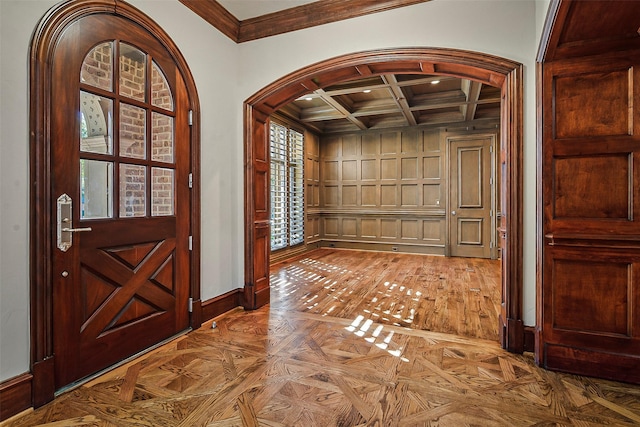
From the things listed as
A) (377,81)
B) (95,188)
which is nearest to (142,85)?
(95,188)

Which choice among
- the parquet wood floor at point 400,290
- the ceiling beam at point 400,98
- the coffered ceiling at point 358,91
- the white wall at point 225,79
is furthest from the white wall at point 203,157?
the ceiling beam at point 400,98

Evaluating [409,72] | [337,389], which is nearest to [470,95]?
[409,72]

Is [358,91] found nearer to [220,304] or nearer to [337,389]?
[220,304]

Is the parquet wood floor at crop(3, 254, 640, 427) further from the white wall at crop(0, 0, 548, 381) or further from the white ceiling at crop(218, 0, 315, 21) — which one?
the white ceiling at crop(218, 0, 315, 21)

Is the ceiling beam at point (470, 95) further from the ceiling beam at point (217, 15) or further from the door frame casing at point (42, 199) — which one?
the door frame casing at point (42, 199)

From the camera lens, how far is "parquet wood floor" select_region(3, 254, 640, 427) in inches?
69.8

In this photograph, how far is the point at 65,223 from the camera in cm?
201

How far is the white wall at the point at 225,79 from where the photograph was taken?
5.87 ft

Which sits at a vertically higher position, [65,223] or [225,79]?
[225,79]

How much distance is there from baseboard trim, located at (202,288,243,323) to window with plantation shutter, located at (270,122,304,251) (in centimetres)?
264

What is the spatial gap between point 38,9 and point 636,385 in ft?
13.9

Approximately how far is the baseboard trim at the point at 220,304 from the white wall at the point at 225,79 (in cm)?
7

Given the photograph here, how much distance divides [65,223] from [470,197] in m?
6.78

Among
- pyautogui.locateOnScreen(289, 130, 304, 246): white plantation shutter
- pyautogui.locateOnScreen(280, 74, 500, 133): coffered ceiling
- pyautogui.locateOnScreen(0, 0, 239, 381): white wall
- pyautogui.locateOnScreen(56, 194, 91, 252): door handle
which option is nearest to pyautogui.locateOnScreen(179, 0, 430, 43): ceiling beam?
pyautogui.locateOnScreen(0, 0, 239, 381): white wall
